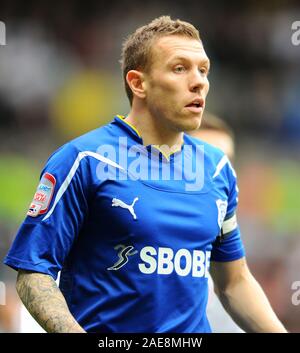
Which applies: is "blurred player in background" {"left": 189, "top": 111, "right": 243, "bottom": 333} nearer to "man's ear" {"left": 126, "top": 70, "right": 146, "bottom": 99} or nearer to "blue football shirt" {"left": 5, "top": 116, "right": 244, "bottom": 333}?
"man's ear" {"left": 126, "top": 70, "right": 146, "bottom": 99}

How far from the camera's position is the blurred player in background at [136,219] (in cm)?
333

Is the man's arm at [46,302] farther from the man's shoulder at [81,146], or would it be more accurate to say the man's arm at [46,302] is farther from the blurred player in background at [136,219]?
the man's shoulder at [81,146]

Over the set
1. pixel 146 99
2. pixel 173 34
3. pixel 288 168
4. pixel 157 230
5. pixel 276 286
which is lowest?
pixel 276 286

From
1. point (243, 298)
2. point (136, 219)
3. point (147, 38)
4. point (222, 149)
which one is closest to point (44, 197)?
point (136, 219)

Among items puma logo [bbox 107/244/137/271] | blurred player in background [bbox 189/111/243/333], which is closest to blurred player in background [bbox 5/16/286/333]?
puma logo [bbox 107/244/137/271]

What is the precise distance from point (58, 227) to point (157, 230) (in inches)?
15.8

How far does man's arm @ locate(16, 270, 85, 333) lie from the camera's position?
3.11 meters

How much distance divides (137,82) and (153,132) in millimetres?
234

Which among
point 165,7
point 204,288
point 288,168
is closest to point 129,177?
point 204,288

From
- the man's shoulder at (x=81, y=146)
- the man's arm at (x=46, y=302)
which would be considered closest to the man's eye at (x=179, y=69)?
the man's shoulder at (x=81, y=146)

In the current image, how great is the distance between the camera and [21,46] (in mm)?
10289

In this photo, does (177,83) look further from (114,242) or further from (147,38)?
(114,242)

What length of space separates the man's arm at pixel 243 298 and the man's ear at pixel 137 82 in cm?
86
